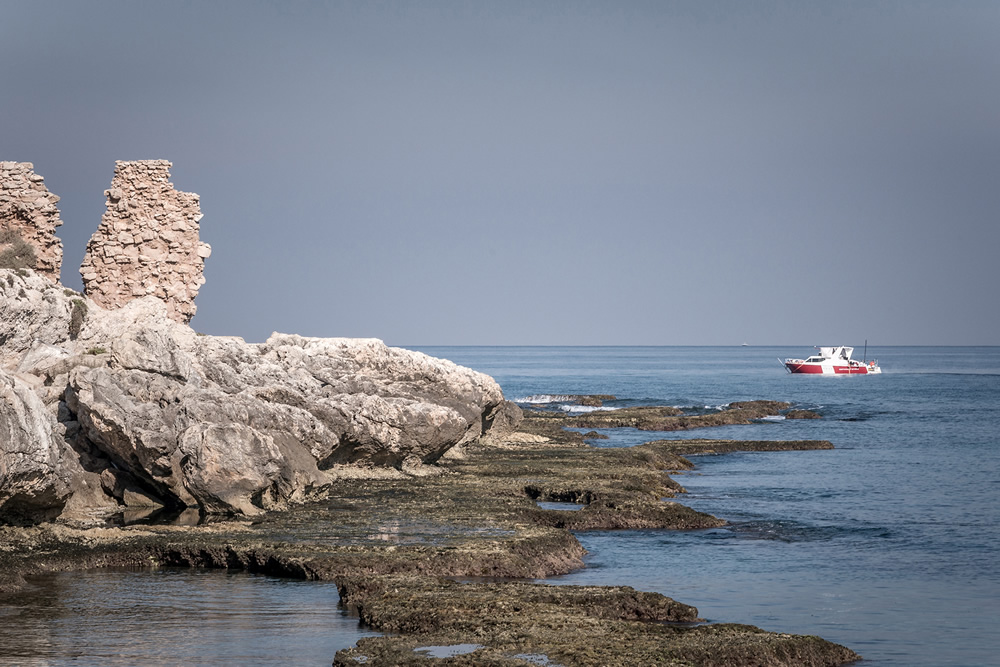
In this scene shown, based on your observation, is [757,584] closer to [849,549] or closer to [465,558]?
[465,558]

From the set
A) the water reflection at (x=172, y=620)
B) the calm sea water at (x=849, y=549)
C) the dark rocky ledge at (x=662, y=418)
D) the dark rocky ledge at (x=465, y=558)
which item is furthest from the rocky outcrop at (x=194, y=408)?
the dark rocky ledge at (x=662, y=418)

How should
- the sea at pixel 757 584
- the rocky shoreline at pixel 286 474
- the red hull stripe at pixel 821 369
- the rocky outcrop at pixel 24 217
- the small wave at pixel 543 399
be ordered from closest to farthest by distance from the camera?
1. the sea at pixel 757 584
2. the rocky shoreline at pixel 286 474
3. the rocky outcrop at pixel 24 217
4. the small wave at pixel 543 399
5. the red hull stripe at pixel 821 369

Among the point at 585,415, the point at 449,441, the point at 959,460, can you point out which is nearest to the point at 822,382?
the point at 585,415

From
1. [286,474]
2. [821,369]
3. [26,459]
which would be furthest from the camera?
[821,369]

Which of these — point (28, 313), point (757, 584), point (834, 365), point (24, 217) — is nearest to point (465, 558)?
point (757, 584)

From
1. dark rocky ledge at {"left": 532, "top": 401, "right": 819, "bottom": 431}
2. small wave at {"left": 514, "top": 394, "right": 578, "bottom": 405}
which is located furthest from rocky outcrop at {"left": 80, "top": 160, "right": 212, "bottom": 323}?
small wave at {"left": 514, "top": 394, "right": 578, "bottom": 405}

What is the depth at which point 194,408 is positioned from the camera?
81.1 feet

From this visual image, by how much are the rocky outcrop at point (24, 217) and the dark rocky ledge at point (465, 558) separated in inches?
425

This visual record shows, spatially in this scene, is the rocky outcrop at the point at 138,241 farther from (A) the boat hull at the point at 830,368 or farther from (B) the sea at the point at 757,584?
(A) the boat hull at the point at 830,368

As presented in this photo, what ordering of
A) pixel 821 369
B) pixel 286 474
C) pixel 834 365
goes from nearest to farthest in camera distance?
pixel 286 474 < pixel 834 365 < pixel 821 369

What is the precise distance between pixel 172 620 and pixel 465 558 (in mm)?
5757

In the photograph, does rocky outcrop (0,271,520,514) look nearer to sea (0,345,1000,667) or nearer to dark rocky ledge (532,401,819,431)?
sea (0,345,1000,667)

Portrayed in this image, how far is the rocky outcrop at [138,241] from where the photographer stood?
3359 centimetres

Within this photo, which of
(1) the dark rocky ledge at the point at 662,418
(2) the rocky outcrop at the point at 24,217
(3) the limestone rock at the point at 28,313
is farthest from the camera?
(1) the dark rocky ledge at the point at 662,418
